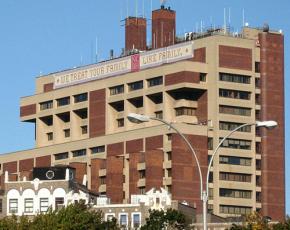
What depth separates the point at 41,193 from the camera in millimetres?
191875

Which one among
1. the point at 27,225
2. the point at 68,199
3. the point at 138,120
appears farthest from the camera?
the point at 68,199

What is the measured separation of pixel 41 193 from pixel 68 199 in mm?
5100

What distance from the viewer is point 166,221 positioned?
16188cm

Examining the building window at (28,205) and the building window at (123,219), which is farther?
the building window at (28,205)

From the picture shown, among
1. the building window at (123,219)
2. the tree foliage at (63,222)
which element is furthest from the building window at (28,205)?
the tree foliage at (63,222)

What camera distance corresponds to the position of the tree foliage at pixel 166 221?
526 ft

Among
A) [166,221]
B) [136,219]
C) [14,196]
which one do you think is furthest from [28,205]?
[166,221]

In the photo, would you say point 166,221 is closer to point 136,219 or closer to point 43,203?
point 136,219

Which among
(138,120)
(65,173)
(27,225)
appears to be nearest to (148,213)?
(65,173)

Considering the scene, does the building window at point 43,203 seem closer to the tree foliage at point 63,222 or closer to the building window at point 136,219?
the building window at point 136,219

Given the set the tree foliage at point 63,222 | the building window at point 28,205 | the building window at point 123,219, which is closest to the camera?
the tree foliage at point 63,222

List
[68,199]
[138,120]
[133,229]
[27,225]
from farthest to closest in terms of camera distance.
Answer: [68,199] → [133,229] → [27,225] → [138,120]

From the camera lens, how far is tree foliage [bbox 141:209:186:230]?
526 ft

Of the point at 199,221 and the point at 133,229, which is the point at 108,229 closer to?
the point at 133,229
